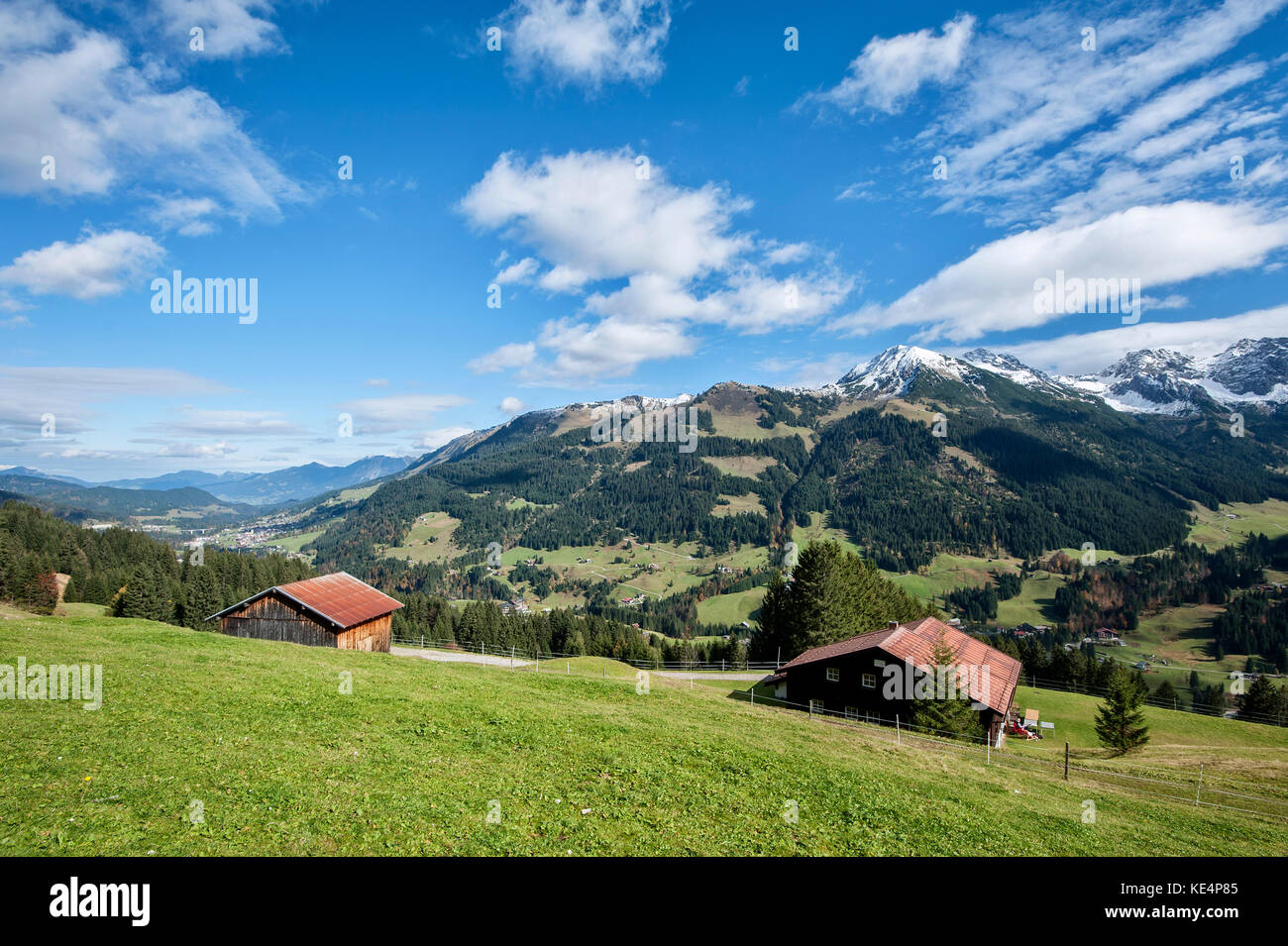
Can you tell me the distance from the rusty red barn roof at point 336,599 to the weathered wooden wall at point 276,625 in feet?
2.71

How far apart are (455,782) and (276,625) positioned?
45.1 meters

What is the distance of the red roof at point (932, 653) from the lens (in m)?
42.1

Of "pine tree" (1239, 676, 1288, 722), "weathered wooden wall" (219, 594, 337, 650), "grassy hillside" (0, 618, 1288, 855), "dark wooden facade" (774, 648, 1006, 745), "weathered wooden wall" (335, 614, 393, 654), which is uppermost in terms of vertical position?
"grassy hillside" (0, 618, 1288, 855)

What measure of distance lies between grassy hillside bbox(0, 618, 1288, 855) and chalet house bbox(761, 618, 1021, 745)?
1650cm

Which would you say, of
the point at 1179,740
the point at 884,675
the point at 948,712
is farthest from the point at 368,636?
the point at 1179,740

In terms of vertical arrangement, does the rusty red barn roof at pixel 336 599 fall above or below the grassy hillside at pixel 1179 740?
above

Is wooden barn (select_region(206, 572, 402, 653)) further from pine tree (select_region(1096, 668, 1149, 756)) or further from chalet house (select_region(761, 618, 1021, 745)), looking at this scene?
pine tree (select_region(1096, 668, 1149, 756))

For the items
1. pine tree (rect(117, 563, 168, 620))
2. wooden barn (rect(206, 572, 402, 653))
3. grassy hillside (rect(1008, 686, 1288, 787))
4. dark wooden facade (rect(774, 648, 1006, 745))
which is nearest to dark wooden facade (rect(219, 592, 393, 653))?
wooden barn (rect(206, 572, 402, 653))

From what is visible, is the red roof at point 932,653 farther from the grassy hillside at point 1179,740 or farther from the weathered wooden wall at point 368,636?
the weathered wooden wall at point 368,636

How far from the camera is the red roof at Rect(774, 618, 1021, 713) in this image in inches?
1656

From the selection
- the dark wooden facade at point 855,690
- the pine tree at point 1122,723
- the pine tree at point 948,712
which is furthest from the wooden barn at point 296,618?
the pine tree at point 1122,723
